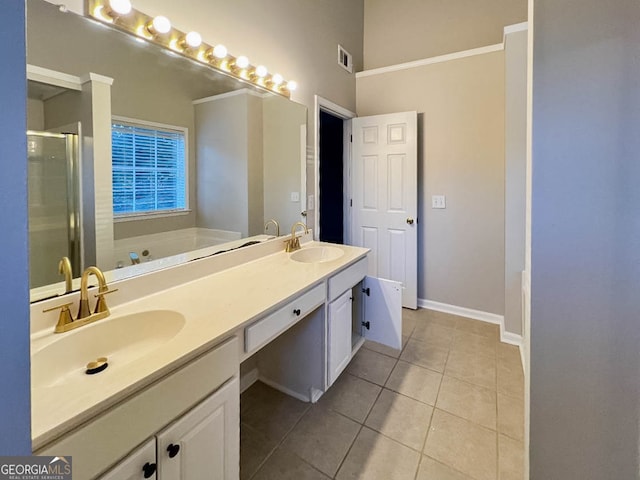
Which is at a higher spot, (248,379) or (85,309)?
(85,309)

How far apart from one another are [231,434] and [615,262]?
1.24 meters

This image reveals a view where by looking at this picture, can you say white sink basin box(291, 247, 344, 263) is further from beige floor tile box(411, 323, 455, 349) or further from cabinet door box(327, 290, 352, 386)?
beige floor tile box(411, 323, 455, 349)

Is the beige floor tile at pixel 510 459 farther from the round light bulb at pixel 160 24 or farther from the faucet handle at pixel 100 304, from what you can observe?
the round light bulb at pixel 160 24

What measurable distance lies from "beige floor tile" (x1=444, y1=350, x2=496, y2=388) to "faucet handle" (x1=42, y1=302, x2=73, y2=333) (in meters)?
2.11

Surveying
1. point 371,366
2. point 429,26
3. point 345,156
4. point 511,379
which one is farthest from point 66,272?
point 429,26

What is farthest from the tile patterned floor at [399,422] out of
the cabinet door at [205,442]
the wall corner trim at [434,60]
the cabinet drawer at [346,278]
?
the wall corner trim at [434,60]

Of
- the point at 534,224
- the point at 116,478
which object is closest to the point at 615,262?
the point at 534,224

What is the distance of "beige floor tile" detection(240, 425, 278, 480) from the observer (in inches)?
55.1

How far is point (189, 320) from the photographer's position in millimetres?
1079

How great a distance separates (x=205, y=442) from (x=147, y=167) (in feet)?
3.65

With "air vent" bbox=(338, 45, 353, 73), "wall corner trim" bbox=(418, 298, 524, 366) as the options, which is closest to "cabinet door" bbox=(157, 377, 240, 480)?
"wall corner trim" bbox=(418, 298, 524, 366)

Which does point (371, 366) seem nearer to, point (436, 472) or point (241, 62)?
point (436, 472)

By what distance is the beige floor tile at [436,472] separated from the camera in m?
1.35

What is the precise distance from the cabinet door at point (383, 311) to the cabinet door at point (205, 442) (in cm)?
142
